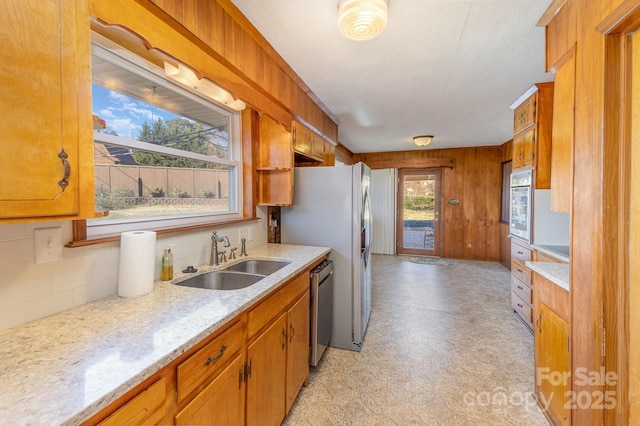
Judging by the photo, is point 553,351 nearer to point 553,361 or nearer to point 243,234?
point 553,361

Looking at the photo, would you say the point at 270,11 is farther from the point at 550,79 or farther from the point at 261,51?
the point at 550,79

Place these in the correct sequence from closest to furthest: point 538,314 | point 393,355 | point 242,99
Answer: point 242,99 < point 538,314 < point 393,355

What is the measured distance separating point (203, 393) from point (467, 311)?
3246 mm

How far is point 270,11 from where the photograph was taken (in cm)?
159

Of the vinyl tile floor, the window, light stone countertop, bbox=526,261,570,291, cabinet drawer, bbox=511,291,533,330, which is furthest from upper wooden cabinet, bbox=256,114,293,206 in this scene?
cabinet drawer, bbox=511,291,533,330

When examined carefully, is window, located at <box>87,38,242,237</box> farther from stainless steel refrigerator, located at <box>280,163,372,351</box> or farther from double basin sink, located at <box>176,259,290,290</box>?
stainless steel refrigerator, located at <box>280,163,372,351</box>

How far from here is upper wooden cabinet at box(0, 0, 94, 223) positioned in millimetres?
697

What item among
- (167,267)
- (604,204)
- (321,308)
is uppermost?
(604,204)

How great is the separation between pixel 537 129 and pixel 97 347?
350cm

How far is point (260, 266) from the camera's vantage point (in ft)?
6.91

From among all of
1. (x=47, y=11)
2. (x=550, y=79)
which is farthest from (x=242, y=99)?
(x=550, y=79)

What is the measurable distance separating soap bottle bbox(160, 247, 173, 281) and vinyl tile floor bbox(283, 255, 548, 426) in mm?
1149

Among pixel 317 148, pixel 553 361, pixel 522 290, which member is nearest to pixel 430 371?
pixel 553 361

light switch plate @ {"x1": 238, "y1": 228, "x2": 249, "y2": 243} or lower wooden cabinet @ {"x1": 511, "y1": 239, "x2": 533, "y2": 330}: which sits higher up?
light switch plate @ {"x1": 238, "y1": 228, "x2": 249, "y2": 243}
